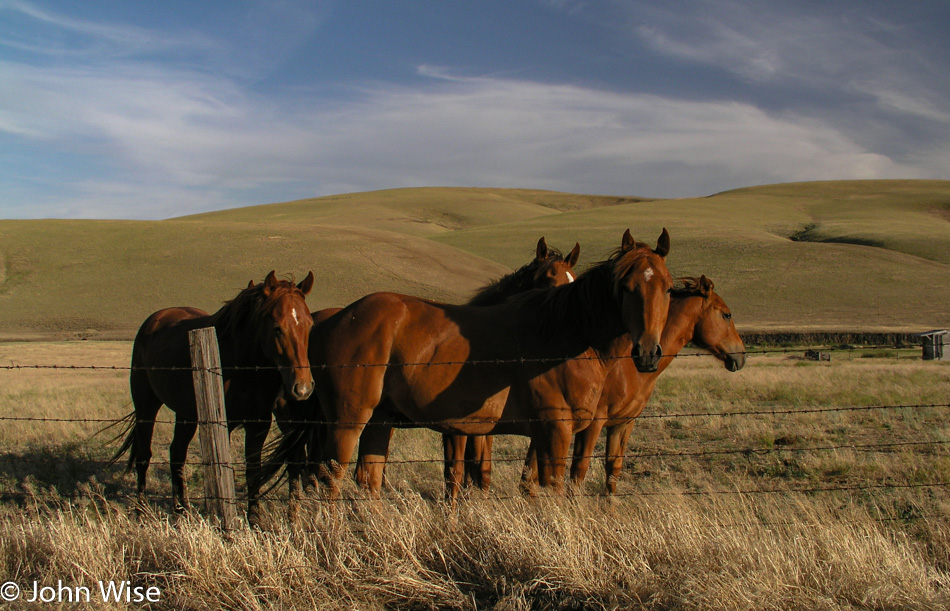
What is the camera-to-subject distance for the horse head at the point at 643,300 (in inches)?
172

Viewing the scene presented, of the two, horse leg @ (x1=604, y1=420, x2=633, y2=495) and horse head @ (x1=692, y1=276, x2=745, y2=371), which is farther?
horse head @ (x1=692, y1=276, x2=745, y2=371)

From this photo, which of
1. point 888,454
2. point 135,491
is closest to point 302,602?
point 135,491

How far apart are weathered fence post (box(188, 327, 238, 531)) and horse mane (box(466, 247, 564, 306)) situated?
9.91 feet

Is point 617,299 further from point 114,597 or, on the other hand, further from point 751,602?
point 114,597

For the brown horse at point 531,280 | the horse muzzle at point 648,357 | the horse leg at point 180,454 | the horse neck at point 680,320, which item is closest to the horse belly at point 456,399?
the horse muzzle at point 648,357

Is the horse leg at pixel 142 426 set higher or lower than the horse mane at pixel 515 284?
lower

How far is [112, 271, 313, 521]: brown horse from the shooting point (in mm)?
4969

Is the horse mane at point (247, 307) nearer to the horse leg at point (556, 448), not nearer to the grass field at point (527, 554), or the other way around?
the grass field at point (527, 554)

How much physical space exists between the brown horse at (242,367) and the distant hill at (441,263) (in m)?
29.7

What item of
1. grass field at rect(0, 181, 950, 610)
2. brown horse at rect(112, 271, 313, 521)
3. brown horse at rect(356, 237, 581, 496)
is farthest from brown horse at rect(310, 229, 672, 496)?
brown horse at rect(356, 237, 581, 496)

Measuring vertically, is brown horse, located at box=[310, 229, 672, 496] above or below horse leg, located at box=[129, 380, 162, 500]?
above

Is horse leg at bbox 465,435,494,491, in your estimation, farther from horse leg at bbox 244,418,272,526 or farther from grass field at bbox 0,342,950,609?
horse leg at bbox 244,418,272,526

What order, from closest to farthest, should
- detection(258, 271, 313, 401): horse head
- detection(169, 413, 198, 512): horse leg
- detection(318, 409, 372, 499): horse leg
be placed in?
detection(258, 271, 313, 401): horse head → detection(318, 409, 372, 499): horse leg → detection(169, 413, 198, 512): horse leg

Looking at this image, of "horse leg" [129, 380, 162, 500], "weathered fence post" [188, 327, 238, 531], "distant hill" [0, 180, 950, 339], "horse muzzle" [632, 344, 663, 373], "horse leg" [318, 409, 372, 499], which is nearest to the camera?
"weathered fence post" [188, 327, 238, 531]
